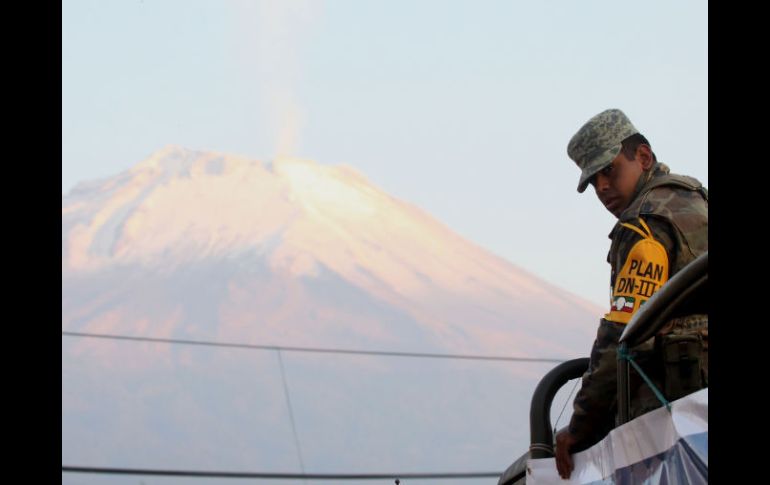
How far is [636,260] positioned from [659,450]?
2.78ft

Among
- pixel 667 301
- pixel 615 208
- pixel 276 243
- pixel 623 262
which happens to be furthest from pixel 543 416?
pixel 276 243

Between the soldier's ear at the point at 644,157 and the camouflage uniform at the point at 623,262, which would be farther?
the soldier's ear at the point at 644,157

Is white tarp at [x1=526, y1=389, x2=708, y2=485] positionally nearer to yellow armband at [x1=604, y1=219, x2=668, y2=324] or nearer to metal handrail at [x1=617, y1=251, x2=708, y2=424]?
metal handrail at [x1=617, y1=251, x2=708, y2=424]

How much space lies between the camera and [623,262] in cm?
332

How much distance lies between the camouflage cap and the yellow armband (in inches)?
12.9

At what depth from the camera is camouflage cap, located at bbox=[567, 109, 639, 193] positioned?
11.8 ft

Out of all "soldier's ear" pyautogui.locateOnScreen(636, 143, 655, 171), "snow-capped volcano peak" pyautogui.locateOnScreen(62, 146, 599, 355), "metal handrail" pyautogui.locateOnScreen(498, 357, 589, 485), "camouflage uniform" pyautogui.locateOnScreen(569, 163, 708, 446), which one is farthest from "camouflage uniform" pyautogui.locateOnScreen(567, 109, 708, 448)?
"snow-capped volcano peak" pyautogui.locateOnScreen(62, 146, 599, 355)

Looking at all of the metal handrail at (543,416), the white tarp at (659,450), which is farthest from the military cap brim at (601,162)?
the white tarp at (659,450)

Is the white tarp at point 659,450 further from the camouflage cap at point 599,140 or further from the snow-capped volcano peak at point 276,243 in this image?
the snow-capped volcano peak at point 276,243

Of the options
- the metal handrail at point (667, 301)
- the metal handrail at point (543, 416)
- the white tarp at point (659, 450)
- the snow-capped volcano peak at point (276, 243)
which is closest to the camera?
the white tarp at point (659, 450)

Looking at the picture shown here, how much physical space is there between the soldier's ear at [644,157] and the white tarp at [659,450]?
87cm

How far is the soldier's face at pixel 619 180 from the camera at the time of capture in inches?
142
